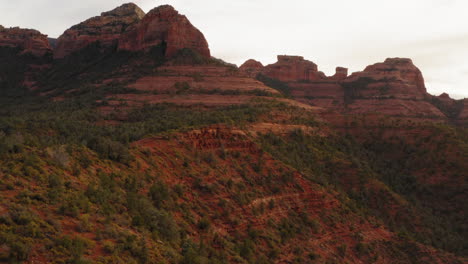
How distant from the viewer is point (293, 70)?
130625 mm

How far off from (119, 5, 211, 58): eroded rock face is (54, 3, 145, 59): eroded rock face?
18.9m

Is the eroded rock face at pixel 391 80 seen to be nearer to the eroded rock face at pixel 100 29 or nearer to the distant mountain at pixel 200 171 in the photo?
the distant mountain at pixel 200 171

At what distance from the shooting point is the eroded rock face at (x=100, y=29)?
99.4 meters

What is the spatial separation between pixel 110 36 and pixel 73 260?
94922mm

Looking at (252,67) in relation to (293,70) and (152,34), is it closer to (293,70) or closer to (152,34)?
(293,70)

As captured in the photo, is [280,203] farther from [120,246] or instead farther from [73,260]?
[73,260]

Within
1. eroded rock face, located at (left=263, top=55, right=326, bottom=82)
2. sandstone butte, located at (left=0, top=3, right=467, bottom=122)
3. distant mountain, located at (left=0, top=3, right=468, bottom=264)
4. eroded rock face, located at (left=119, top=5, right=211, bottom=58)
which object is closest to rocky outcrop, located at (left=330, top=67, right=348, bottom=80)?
sandstone butte, located at (left=0, top=3, right=467, bottom=122)

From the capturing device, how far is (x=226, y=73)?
6869cm

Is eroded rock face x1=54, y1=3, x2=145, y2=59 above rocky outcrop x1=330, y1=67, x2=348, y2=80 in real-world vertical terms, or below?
above

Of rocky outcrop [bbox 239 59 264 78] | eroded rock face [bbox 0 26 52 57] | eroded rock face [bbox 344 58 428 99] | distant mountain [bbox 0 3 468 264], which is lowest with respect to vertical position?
distant mountain [bbox 0 3 468 264]

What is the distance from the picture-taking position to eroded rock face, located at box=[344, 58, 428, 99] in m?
110

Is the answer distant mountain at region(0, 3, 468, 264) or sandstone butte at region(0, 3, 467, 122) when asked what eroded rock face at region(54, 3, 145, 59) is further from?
distant mountain at region(0, 3, 468, 264)

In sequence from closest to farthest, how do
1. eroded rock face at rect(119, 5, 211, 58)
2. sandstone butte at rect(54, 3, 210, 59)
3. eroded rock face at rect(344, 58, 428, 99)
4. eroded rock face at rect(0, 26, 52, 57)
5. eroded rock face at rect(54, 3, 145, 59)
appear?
eroded rock face at rect(119, 5, 211, 58), sandstone butte at rect(54, 3, 210, 59), eroded rock face at rect(54, 3, 145, 59), eroded rock face at rect(344, 58, 428, 99), eroded rock face at rect(0, 26, 52, 57)

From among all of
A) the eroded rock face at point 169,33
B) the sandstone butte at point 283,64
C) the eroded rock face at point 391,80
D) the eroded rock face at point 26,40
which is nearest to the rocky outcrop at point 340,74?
the sandstone butte at point 283,64
